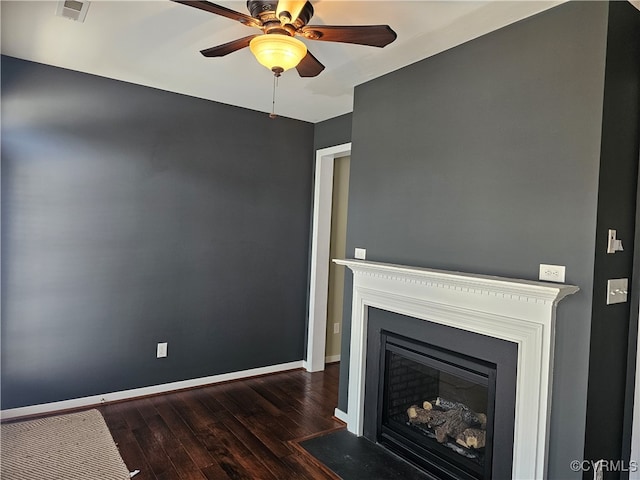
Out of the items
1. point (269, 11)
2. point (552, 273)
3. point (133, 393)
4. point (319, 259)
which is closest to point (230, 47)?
point (269, 11)

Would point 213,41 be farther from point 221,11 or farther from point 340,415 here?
point 340,415

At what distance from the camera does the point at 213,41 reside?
8.24 ft

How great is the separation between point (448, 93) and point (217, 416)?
2.83 meters

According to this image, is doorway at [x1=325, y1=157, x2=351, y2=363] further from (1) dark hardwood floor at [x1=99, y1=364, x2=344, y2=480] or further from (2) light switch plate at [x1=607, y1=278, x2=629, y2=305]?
(2) light switch plate at [x1=607, y1=278, x2=629, y2=305]

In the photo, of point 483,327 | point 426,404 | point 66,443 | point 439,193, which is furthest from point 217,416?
point 439,193

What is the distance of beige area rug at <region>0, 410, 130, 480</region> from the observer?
94.0 inches

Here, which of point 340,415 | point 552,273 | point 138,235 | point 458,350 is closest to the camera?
point 552,273

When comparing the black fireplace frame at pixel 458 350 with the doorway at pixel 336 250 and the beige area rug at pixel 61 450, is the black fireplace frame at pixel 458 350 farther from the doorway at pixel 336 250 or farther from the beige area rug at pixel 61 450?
the doorway at pixel 336 250

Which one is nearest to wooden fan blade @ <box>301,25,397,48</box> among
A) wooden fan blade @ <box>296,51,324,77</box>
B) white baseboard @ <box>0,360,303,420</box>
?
wooden fan blade @ <box>296,51,324,77</box>

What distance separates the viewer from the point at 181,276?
11.9 ft

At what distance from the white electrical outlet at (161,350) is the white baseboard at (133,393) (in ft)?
0.86

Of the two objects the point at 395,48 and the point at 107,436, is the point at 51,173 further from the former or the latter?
the point at 395,48
